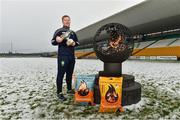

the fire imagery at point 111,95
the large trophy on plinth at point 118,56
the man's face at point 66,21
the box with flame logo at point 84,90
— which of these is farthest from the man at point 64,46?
the fire imagery at point 111,95

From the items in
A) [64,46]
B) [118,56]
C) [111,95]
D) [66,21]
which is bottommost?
[111,95]

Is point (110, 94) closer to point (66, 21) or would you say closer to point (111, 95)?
point (111, 95)

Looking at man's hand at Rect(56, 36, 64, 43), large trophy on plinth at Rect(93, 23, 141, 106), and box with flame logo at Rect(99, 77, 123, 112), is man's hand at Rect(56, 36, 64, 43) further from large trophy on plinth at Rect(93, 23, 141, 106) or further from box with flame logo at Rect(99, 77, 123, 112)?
box with flame logo at Rect(99, 77, 123, 112)

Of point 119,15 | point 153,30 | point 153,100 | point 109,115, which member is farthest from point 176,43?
point 109,115

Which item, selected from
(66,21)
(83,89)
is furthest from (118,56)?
(66,21)

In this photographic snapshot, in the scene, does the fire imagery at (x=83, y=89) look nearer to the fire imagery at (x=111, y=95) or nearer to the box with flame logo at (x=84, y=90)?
the box with flame logo at (x=84, y=90)

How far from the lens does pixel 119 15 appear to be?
20.2 m

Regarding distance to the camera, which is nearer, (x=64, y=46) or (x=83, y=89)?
(x=83, y=89)

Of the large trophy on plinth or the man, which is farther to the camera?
the man

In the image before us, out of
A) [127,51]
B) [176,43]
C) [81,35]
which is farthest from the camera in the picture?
[81,35]

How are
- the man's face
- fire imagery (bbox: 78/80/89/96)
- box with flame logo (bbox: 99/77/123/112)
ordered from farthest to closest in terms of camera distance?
the man's face < fire imagery (bbox: 78/80/89/96) < box with flame logo (bbox: 99/77/123/112)

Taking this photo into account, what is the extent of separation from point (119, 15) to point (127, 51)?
1691 cm

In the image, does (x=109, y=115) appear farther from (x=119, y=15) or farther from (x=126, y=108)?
(x=119, y=15)

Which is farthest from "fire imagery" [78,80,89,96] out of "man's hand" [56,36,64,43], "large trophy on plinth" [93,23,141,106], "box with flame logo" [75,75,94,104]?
"man's hand" [56,36,64,43]
